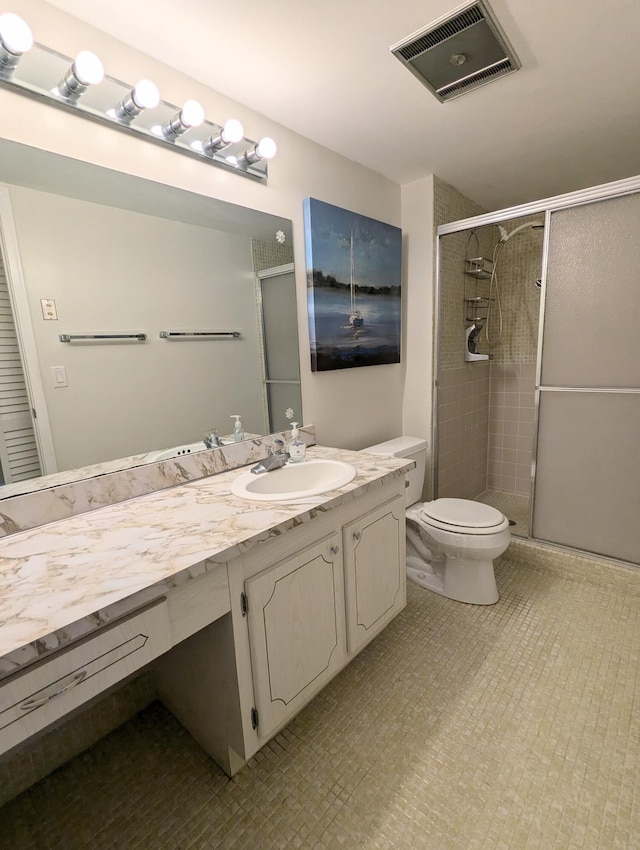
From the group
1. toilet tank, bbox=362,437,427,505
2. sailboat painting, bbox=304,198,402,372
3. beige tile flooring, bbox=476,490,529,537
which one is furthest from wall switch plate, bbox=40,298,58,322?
beige tile flooring, bbox=476,490,529,537

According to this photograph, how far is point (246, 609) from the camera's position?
3.51 ft

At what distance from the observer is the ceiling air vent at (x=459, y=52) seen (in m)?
1.22

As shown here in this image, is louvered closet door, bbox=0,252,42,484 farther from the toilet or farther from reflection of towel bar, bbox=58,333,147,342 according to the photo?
the toilet

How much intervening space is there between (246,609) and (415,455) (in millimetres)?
1577

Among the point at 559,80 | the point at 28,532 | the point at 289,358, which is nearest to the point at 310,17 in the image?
the point at 559,80

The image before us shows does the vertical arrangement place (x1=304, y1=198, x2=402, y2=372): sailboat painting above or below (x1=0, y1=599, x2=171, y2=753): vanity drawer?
above

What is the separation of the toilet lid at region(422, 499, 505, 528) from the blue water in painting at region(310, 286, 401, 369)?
89cm

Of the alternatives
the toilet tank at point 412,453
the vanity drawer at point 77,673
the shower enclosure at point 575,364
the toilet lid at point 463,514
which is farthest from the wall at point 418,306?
the vanity drawer at point 77,673

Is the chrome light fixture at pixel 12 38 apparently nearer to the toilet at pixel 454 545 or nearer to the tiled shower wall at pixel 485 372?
the toilet at pixel 454 545

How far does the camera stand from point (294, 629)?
121cm

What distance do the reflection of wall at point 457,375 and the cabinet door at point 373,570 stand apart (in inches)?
44.9

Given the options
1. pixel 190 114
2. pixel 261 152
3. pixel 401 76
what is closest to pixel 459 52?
pixel 401 76

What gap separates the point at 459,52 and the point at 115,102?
46.1 inches

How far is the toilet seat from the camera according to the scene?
1891 millimetres
